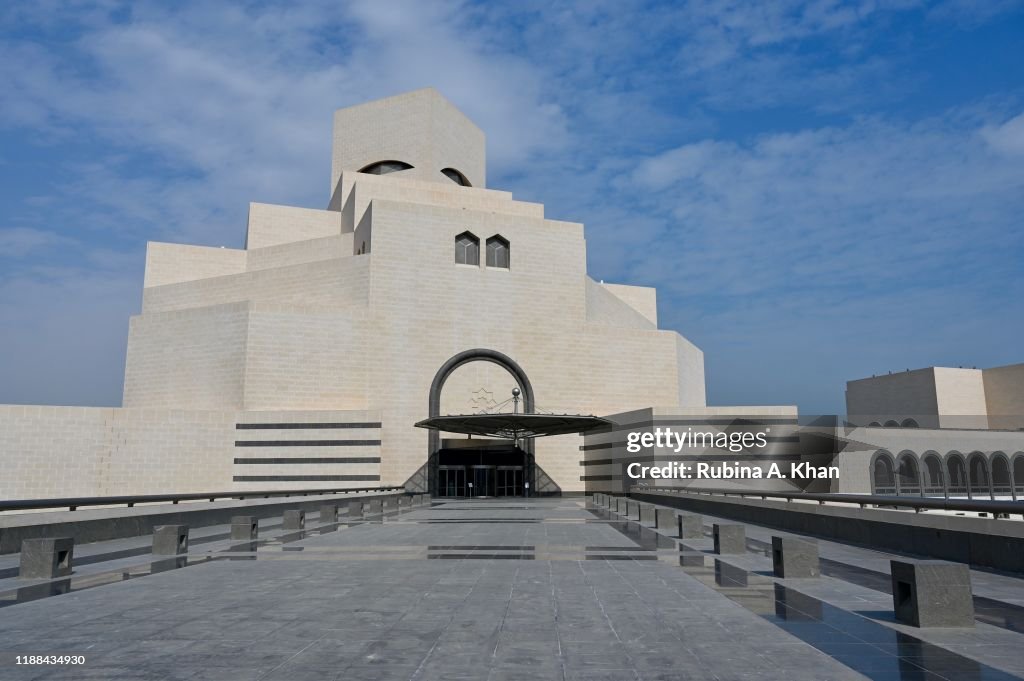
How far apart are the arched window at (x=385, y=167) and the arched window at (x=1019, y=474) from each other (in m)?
45.4

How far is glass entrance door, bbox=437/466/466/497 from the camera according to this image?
50.0m

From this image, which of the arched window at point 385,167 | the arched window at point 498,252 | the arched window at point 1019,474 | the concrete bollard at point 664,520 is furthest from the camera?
the arched window at point 385,167

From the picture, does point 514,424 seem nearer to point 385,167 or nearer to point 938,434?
point 385,167

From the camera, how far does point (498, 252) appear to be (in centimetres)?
5247

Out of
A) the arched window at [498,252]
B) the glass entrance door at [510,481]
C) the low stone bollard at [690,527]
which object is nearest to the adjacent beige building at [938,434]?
the low stone bollard at [690,527]

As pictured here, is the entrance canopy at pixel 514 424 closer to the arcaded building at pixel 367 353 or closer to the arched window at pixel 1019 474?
the arcaded building at pixel 367 353

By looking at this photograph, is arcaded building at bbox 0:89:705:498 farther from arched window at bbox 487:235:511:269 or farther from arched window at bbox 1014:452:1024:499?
arched window at bbox 1014:452:1024:499

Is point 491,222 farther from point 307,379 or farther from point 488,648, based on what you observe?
point 488,648

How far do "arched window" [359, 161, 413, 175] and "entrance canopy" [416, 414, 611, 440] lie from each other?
23.8 meters

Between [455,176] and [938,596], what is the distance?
56.4 metres

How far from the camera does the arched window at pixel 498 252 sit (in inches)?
2056

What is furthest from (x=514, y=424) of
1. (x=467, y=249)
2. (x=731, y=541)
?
(x=731, y=541)

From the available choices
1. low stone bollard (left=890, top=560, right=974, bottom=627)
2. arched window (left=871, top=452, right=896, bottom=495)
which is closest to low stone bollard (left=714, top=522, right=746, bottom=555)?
low stone bollard (left=890, top=560, right=974, bottom=627)

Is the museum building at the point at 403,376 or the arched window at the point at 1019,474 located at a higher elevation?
the museum building at the point at 403,376
